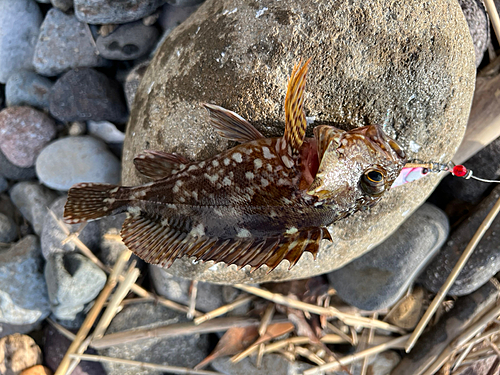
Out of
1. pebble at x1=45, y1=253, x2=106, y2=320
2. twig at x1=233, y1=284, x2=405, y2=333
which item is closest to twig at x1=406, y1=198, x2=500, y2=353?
twig at x1=233, y1=284, x2=405, y2=333

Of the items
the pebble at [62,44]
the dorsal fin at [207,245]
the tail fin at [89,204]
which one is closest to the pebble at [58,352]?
the tail fin at [89,204]

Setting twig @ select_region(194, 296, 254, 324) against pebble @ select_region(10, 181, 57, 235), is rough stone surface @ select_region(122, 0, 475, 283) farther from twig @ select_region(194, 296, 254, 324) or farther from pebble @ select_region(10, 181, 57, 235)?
pebble @ select_region(10, 181, 57, 235)

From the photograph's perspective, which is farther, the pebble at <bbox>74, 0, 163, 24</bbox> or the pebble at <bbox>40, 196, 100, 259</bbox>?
the pebble at <bbox>40, 196, 100, 259</bbox>

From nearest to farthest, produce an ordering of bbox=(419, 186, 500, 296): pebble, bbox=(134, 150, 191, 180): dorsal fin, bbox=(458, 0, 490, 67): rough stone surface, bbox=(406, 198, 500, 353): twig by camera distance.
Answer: bbox=(134, 150, 191, 180): dorsal fin
bbox=(458, 0, 490, 67): rough stone surface
bbox=(406, 198, 500, 353): twig
bbox=(419, 186, 500, 296): pebble

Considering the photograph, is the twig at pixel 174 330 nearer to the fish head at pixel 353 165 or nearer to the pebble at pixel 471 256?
the pebble at pixel 471 256

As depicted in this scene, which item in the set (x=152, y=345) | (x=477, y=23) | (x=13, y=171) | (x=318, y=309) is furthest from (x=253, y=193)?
(x=13, y=171)

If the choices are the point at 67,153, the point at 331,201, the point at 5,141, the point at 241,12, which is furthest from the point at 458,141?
the point at 5,141

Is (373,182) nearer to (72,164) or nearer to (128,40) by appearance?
(128,40)
